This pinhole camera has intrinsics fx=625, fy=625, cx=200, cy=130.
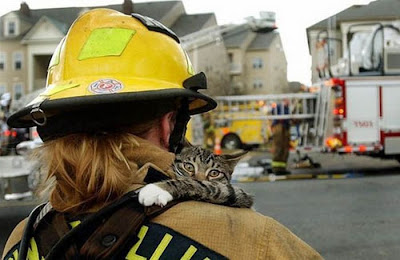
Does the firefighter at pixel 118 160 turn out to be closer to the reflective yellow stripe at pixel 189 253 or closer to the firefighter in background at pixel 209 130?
the reflective yellow stripe at pixel 189 253

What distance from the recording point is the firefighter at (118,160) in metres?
1.31

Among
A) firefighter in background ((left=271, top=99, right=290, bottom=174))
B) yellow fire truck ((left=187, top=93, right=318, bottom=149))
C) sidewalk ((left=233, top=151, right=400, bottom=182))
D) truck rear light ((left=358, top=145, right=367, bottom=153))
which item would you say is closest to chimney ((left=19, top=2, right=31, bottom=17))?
yellow fire truck ((left=187, top=93, right=318, bottom=149))

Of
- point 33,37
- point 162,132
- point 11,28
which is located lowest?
point 162,132

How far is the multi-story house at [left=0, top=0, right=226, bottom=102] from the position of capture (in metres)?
41.9

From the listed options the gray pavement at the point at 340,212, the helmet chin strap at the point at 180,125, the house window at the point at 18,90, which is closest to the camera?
the helmet chin strap at the point at 180,125

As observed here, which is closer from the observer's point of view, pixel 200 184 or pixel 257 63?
Answer: pixel 200 184

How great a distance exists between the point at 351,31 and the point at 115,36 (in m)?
15.9

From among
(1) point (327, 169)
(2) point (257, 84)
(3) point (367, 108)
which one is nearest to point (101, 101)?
(3) point (367, 108)

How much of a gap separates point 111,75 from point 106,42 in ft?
0.29

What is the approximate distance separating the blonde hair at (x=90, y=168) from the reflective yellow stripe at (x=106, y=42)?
0.67 ft

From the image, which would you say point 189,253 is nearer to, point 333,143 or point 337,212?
point 337,212

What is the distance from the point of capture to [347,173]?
48.5ft

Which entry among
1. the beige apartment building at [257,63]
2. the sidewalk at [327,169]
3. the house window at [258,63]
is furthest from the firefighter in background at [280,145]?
the house window at [258,63]

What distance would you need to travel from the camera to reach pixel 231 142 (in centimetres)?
1922
